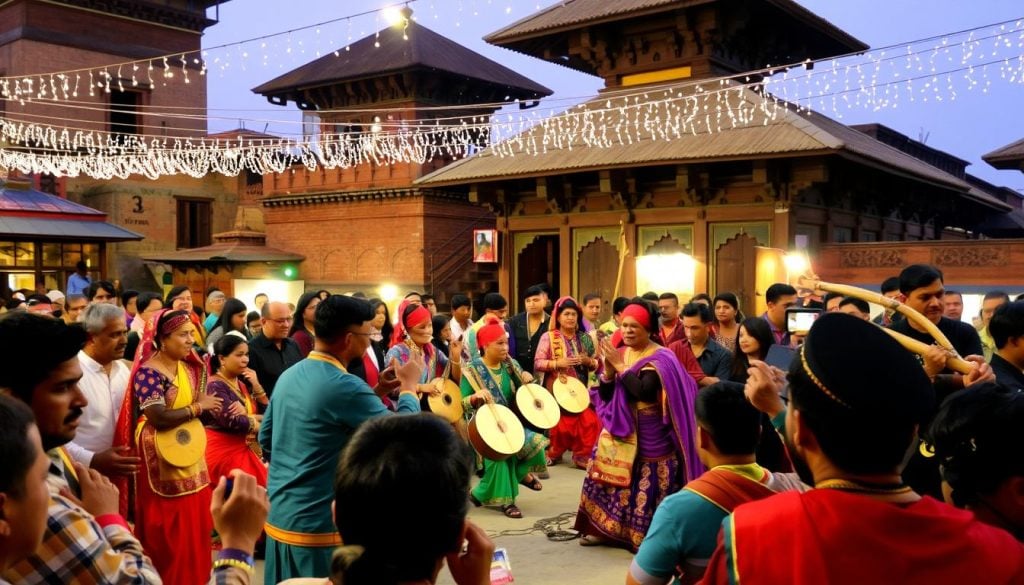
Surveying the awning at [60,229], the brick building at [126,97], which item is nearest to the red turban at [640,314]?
the awning at [60,229]

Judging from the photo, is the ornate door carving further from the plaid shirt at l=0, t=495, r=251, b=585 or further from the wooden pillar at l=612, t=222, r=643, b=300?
the plaid shirt at l=0, t=495, r=251, b=585

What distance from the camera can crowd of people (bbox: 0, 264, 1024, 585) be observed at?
65.5 inches

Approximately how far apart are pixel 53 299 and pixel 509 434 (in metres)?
7.87

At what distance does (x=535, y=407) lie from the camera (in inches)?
306

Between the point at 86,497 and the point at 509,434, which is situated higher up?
the point at 86,497

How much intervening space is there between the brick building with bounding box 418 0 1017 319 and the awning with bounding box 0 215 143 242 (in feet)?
33.1

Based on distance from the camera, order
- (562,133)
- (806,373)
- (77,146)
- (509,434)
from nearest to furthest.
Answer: (806,373) → (509,434) → (562,133) → (77,146)

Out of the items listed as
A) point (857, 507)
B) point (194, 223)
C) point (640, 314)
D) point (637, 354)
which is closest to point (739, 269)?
point (637, 354)

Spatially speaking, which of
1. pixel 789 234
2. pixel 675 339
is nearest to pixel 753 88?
pixel 789 234

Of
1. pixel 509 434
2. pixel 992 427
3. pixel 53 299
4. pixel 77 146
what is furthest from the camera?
pixel 77 146

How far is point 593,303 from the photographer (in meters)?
10.5

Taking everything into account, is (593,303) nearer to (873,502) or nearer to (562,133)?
(562,133)

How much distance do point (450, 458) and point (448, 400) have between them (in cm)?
604

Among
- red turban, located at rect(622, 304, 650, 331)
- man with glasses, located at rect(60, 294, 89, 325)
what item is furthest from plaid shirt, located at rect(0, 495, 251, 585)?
man with glasses, located at rect(60, 294, 89, 325)
